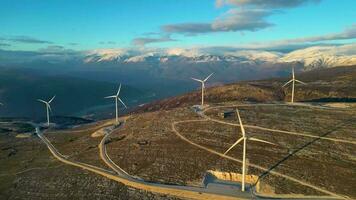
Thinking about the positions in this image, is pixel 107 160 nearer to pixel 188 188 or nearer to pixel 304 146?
pixel 188 188

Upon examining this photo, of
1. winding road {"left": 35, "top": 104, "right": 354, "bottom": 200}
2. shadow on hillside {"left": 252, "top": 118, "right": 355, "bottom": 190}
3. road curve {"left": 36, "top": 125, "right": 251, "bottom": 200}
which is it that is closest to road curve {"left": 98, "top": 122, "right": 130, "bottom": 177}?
winding road {"left": 35, "top": 104, "right": 354, "bottom": 200}

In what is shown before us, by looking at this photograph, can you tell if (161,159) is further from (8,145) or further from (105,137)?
(8,145)

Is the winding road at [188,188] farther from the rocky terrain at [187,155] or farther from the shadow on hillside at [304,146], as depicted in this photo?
the shadow on hillside at [304,146]

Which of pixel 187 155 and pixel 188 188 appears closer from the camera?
pixel 188 188

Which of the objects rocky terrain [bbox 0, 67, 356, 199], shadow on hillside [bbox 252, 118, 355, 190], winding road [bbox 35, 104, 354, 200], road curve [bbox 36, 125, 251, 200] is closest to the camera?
road curve [bbox 36, 125, 251, 200]

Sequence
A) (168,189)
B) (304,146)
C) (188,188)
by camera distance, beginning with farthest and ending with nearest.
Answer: (304,146) < (188,188) < (168,189)

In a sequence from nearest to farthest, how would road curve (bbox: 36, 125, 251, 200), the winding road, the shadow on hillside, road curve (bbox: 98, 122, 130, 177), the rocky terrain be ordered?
1. road curve (bbox: 36, 125, 251, 200)
2. the winding road
3. the rocky terrain
4. the shadow on hillside
5. road curve (bbox: 98, 122, 130, 177)

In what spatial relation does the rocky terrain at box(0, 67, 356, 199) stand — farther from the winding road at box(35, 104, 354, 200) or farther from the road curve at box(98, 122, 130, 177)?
the winding road at box(35, 104, 354, 200)

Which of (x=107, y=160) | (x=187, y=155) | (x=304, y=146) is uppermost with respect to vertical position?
(x=304, y=146)

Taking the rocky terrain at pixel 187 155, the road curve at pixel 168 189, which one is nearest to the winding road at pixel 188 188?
the road curve at pixel 168 189

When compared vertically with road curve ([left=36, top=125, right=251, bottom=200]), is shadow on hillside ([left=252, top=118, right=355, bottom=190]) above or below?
above

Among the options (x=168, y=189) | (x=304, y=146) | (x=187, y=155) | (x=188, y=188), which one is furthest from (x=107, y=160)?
(x=304, y=146)

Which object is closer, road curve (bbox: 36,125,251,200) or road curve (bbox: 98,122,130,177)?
road curve (bbox: 36,125,251,200)
